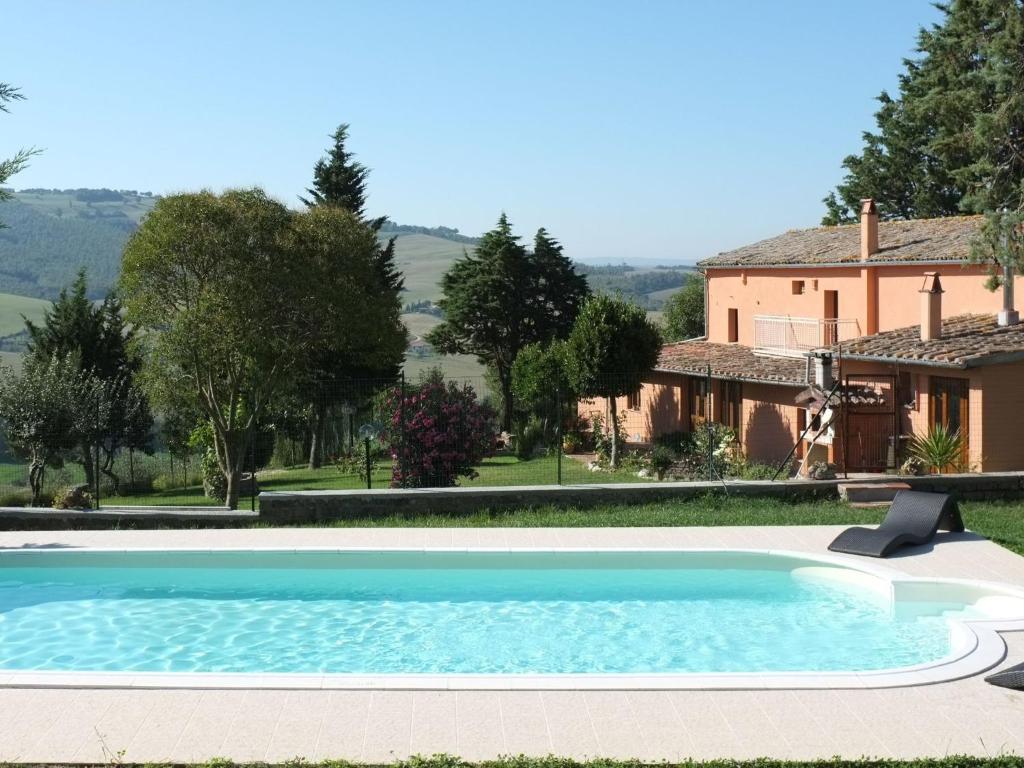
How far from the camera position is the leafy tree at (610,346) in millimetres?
29266

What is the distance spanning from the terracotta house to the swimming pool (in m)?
6.36

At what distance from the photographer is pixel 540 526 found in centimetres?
1565

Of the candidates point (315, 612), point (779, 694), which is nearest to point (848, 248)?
point (315, 612)

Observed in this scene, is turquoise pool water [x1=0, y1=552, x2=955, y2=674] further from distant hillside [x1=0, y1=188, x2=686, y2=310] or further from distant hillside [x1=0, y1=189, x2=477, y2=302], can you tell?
distant hillside [x1=0, y1=189, x2=477, y2=302]

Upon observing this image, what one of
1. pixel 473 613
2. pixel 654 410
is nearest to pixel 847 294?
pixel 654 410

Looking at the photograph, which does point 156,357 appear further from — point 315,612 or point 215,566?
point 315,612

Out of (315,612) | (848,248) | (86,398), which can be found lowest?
(315,612)

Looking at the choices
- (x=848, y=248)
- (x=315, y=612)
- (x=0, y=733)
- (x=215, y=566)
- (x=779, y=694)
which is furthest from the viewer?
(x=848, y=248)

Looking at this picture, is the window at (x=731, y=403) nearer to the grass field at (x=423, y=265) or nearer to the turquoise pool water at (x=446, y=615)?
the turquoise pool water at (x=446, y=615)

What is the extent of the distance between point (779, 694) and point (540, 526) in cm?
775

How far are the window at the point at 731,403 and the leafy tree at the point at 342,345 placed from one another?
9.25 meters

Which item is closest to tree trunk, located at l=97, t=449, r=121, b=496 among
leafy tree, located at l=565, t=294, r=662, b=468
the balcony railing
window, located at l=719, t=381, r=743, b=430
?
leafy tree, located at l=565, t=294, r=662, b=468

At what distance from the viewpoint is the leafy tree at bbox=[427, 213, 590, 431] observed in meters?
52.2

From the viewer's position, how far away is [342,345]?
2859 centimetres
